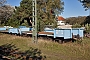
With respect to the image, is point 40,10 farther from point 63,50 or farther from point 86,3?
point 63,50

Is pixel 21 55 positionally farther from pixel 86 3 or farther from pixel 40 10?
pixel 40 10

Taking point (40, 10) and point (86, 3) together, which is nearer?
point (86, 3)

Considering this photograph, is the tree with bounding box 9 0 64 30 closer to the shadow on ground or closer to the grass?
the grass

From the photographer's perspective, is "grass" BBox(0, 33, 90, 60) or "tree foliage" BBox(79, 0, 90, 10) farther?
"tree foliage" BBox(79, 0, 90, 10)

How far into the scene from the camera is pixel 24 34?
21.1m

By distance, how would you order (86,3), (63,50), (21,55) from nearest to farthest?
(21,55)
(63,50)
(86,3)

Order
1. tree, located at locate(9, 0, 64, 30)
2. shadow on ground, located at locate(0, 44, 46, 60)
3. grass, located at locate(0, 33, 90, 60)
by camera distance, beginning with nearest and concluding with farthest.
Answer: shadow on ground, located at locate(0, 44, 46, 60) < grass, located at locate(0, 33, 90, 60) < tree, located at locate(9, 0, 64, 30)

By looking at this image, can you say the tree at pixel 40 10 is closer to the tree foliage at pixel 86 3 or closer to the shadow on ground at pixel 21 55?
the tree foliage at pixel 86 3

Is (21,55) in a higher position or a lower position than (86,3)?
lower

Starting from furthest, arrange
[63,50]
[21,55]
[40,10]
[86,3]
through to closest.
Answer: [40,10], [86,3], [63,50], [21,55]

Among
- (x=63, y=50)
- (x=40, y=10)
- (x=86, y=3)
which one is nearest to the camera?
(x=63, y=50)

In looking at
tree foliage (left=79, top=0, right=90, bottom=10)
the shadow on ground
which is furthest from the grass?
tree foliage (left=79, top=0, right=90, bottom=10)

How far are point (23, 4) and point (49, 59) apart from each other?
35.6 m

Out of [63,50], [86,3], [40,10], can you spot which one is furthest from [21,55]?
[40,10]
